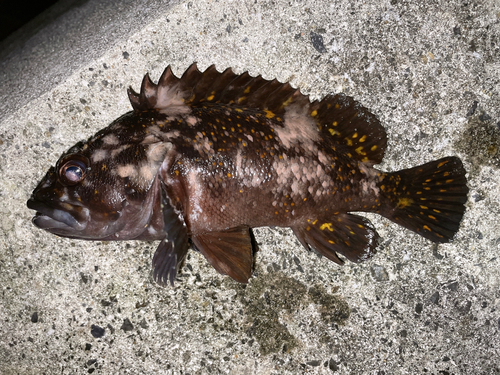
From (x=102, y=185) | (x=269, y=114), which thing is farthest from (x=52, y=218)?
(x=269, y=114)

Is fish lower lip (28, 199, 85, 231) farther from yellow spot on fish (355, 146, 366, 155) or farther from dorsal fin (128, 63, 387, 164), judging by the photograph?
yellow spot on fish (355, 146, 366, 155)

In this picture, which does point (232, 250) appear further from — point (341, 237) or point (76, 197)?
point (76, 197)

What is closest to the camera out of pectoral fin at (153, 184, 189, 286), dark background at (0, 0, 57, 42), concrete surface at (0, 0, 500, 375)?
pectoral fin at (153, 184, 189, 286)

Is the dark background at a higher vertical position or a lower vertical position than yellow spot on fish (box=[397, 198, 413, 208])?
lower

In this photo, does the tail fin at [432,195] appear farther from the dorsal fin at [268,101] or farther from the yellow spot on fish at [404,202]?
the dorsal fin at [268,101]

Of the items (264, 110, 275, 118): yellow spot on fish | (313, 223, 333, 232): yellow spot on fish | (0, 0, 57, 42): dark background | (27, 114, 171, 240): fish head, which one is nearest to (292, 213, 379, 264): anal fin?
(313, 223, 333, 232): yellow spot on fish

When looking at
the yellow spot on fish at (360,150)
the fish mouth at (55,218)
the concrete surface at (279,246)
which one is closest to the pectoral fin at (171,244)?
the fish mouth at (55,218)

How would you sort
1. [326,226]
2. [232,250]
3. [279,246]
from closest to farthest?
[232,250], [326,226], [279,246]
